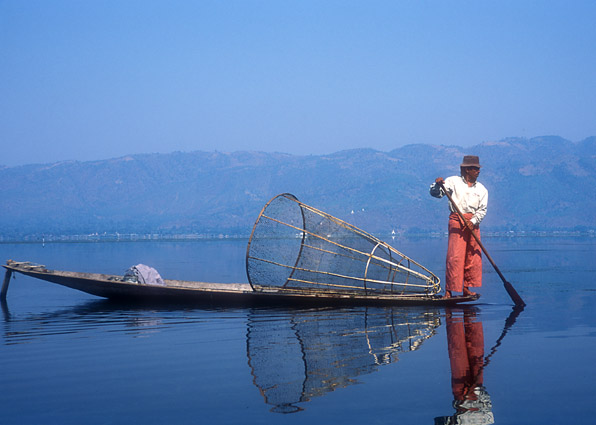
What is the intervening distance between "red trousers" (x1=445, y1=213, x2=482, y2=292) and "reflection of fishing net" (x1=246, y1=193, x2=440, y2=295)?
0.74m

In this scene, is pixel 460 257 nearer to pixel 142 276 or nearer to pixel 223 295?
pixel 223 295

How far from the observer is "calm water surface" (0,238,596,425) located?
196 inches

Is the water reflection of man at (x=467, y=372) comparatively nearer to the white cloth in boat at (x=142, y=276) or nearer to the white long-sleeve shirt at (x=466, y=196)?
the white long-sleeve shirt at (x=466, y=196)

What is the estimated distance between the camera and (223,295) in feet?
38.2

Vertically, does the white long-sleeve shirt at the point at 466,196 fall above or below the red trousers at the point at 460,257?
above

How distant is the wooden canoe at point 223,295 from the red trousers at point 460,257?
27 centimetres

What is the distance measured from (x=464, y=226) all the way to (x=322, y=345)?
407 cm

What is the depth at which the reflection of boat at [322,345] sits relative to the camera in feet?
18.8

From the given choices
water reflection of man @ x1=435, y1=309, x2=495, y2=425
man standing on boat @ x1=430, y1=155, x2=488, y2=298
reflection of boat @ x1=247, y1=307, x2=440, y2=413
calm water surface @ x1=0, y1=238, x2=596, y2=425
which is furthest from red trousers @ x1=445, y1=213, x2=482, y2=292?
water reflection of man @ x1=435, y1=309, x2=495, y2=425

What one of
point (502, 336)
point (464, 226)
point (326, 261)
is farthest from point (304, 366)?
point (326, 261)

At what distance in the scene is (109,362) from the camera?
6914mm

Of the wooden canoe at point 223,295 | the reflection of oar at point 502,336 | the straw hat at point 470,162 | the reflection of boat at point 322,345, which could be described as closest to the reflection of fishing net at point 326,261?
the wooden canoe at point 223,295

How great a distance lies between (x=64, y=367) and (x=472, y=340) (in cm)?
415

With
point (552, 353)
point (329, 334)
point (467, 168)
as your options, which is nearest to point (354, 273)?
point (467, 168)
